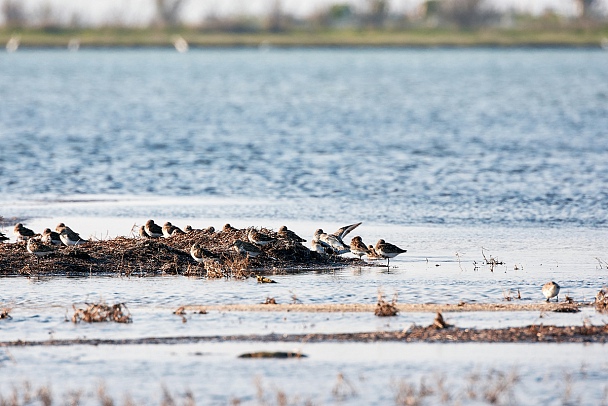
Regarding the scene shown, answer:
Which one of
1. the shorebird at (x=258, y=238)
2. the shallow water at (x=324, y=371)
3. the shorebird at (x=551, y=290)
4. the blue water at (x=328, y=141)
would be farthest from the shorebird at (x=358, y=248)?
the shallow water at (x=324, y=371)

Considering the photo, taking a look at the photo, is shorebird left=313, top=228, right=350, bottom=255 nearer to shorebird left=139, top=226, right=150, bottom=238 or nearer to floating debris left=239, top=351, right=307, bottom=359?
shorebird left=139, top=226, right=150, bottom=238

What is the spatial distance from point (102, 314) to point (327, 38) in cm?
11093

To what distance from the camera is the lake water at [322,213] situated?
414 inches

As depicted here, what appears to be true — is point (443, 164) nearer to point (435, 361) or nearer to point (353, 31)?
point (435, 361)

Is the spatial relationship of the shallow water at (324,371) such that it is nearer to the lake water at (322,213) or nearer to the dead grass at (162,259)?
the lake water at (322,213)

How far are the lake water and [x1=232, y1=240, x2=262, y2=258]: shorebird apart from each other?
2.57 ft

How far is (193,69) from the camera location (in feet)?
301

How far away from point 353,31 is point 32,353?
115047mm

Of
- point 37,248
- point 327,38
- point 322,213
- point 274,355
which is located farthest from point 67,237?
point 327,38

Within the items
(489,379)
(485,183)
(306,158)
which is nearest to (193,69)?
(306,158)

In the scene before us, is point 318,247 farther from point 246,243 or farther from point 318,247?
point 246,243

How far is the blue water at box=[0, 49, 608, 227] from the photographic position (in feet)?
76.9

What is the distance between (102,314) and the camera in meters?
12.2

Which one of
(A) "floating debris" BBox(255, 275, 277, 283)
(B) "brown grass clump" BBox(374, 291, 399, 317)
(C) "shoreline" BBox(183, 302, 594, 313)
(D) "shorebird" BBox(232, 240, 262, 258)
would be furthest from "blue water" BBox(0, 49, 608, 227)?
(B) "brown grass clump" BBox(374, 291, 399, 317)
